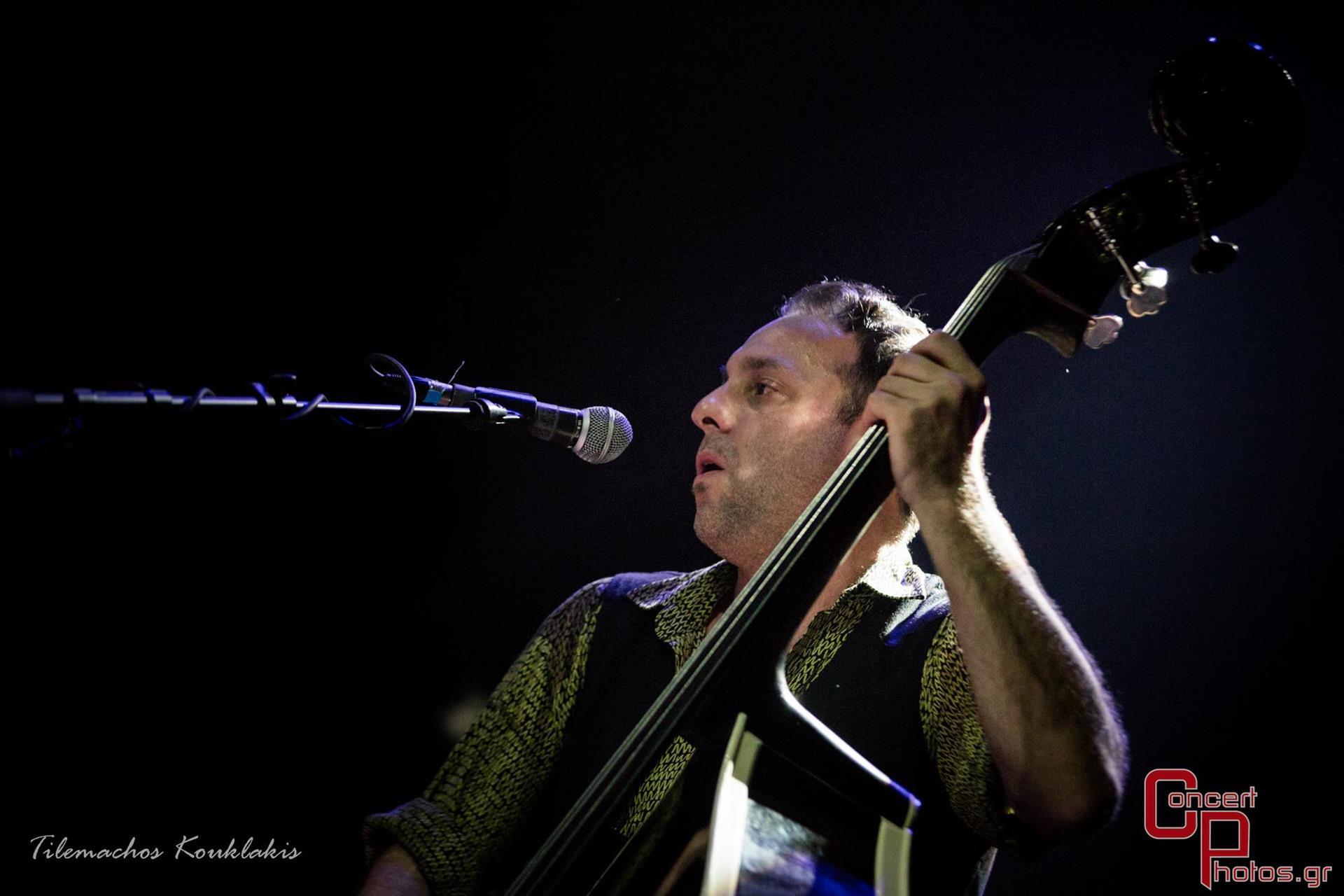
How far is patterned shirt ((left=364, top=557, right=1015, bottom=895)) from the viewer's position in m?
1.40

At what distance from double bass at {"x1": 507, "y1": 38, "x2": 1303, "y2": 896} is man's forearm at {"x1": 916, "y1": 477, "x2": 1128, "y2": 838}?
0.55 ft

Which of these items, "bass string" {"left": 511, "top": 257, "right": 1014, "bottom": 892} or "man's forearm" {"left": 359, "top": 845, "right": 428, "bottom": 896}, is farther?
"man's forearm" {"left": 359, "top": 845, "right": 428, "bottom": 896}

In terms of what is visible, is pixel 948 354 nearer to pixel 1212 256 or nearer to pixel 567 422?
pixel 1212 256

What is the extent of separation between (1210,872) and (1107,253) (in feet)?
8.52

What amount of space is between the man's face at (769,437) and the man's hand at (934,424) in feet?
2.56

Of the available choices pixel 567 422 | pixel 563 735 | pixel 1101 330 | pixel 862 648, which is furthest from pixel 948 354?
pixel 563 735

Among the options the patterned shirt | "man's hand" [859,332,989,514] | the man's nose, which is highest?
"man's hand" [859,332,989,514]

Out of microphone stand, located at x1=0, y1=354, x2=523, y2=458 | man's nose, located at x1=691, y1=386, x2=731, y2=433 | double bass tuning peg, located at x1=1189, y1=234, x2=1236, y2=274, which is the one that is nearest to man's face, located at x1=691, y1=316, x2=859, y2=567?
man's nose, located at x1=691, y1=386, x2=731, y2=433

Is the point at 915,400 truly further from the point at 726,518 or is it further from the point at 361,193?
the point at 361,193

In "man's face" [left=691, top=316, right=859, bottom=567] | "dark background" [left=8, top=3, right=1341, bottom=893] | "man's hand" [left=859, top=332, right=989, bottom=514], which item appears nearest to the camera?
"man's hand" [left=859, top=332, right=989, bottom=514]

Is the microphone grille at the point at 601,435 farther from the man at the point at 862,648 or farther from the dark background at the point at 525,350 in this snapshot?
the dark background at the point at 525,350

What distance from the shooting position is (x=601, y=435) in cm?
193

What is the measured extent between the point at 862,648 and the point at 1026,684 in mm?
531

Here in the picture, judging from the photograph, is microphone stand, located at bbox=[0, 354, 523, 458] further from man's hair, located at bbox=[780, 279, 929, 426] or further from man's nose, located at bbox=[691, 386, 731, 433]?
man's hair, located at bbox=[780, 279, 929, 426]
